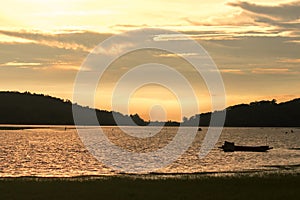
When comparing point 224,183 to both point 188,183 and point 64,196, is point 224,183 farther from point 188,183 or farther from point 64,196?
point 64,196

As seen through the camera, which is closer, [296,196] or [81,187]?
[296,196]

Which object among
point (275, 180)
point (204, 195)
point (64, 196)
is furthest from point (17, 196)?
point (275, 180)

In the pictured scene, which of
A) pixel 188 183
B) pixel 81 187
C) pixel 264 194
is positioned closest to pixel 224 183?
pixel 188 183

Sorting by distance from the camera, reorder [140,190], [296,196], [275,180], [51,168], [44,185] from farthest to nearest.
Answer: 1. [51,168]
2. [275,180]
3. [44,185]
4. [140,190]
5. [296,196]

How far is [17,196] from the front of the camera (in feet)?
129

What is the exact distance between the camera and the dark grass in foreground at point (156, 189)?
39125 mm

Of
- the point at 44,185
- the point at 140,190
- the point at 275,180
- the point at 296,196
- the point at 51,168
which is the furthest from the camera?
the point at 51,168

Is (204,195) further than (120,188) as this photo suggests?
No

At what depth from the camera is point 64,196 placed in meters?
39.4

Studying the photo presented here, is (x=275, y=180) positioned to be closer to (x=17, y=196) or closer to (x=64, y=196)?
(x=64, y=196)

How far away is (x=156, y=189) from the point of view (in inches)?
1734

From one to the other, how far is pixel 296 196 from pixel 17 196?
20.8m

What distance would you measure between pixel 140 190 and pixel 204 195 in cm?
636

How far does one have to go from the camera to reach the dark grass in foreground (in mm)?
39125
